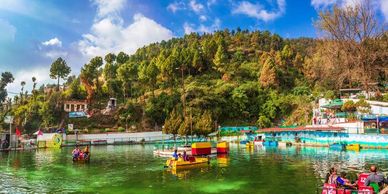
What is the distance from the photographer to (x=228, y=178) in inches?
1228

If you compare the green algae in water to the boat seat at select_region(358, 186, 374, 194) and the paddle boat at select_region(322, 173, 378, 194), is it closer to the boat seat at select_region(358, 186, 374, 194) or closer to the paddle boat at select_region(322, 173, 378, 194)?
the paddle boat at select_region(322, 173, 378, 194)

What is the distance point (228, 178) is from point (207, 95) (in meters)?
73.8

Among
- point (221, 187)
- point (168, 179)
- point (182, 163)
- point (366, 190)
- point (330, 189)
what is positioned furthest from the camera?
point (182, 163)

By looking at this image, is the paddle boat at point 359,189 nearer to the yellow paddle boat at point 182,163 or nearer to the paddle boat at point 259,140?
the yellow paddle boat at point 182,163

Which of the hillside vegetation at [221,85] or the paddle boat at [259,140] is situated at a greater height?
the hillside vegetation at [221,85]

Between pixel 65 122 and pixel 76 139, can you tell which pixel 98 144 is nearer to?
pixel 76 139

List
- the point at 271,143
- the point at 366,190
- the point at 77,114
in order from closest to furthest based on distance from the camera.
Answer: the point at 366,190 < the point at 271,143 < the point at 77,114

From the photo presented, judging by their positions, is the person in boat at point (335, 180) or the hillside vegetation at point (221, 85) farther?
the hillside vegetation at point (221, 85)

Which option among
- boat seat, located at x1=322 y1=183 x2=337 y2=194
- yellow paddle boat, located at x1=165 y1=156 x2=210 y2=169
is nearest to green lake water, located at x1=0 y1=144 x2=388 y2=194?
yellow paddle boat, located at x1=165 y1=156 x2=210 y2=169

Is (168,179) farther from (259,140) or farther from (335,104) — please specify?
(335,104)

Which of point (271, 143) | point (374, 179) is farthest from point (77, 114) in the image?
point (374, 179)

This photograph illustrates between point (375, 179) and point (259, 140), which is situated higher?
point (375, 179)

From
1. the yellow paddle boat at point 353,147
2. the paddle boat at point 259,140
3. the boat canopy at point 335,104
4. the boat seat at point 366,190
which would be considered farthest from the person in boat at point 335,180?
the boat canopy at point 335,104

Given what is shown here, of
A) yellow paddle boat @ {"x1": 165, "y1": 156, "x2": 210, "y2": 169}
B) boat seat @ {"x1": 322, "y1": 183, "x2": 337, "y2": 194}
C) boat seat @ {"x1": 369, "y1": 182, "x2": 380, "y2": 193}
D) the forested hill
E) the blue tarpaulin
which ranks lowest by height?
yellow paddle boat @ {"x1": 165, "y1": 156, "x2": 210, "y2": 169}
